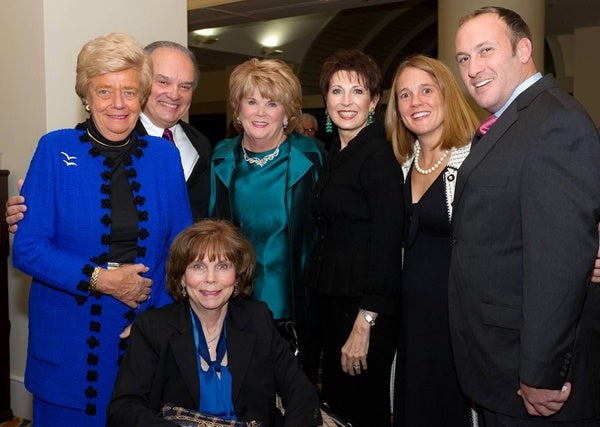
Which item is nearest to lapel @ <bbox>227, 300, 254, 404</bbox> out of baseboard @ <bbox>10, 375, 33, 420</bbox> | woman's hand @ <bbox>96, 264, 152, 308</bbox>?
woman's hand @ <bbox>96, 264, 152, 308</bbox>

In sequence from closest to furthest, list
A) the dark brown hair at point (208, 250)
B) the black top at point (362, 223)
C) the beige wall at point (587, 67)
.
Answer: the dark brown hair at point (208, 250), the black top at point (362, 223), the beige wall at point (587, 67)

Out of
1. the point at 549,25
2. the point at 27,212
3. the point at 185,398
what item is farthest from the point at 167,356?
the point at 549,25

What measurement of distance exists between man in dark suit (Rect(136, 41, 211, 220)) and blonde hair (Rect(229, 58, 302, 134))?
0.23 metres

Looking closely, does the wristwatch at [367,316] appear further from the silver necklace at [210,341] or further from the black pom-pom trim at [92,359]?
the black pom-pom trim at [92,359]

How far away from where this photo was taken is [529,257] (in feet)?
5.79

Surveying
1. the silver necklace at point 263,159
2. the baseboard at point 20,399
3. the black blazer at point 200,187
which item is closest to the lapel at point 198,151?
the black blazer at point 200,187

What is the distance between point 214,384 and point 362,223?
Result: 83cm

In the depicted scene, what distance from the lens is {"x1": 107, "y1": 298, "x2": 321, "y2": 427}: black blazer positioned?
2.13 metres

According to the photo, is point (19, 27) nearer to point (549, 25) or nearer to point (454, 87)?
point (454, 87)

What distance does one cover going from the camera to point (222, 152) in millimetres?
2943

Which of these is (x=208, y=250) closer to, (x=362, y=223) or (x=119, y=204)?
(x=119, y=204)

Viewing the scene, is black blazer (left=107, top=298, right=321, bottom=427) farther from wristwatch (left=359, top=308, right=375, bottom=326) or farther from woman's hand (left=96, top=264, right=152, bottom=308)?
wristwatch (left=359, top=308, right=375, bottom=326)

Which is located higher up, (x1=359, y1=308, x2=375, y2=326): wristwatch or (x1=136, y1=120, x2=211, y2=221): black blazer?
(x1=136, y1=120, x2=211, y2=221): black blazer

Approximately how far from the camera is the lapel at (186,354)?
86.3 inches
